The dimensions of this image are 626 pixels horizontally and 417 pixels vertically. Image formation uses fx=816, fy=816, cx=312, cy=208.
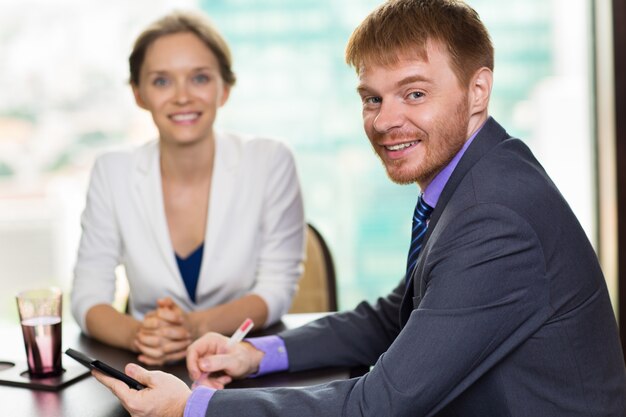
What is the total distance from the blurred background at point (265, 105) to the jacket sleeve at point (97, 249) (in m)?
1.37

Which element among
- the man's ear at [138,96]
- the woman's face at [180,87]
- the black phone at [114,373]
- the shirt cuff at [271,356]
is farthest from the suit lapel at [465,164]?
the man's ear at [138,96]

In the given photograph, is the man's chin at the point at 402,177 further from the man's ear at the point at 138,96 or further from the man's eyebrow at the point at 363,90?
the man's ear at the point at 138,96

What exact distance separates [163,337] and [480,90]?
0.78 metres

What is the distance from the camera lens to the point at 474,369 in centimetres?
122

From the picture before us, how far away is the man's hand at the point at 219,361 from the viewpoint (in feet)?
4.84

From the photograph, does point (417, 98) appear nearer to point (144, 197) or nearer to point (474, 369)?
point (474, 369)

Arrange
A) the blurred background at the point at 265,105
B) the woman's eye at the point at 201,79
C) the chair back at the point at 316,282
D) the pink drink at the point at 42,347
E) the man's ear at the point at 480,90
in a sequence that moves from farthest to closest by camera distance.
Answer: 1. the blurred background at the point at 265,105
2. the chair back at the point at 316,282
3. the woman's eye at the point at 201,79
4. the pink drink at the point at 42,347
5. the man's ear at the point at 480,90

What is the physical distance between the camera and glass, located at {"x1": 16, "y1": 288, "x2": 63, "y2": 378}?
1.52 meters

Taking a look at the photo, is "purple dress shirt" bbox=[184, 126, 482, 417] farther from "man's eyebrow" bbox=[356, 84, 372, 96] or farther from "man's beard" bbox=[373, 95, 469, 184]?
"man's eyebrow" bbox=[356, 84, 372, 96]

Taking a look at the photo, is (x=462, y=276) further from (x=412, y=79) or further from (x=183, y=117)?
(x=183, y=117)

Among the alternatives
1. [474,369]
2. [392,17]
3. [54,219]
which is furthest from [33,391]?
[54,219]

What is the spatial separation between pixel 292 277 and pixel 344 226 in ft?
5.14

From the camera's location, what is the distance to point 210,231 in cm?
217

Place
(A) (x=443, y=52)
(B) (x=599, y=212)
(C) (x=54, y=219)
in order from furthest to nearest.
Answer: (C) (x=54, y=219) → (B) (x=599, y=212) → (A) (x=443, y=52)
